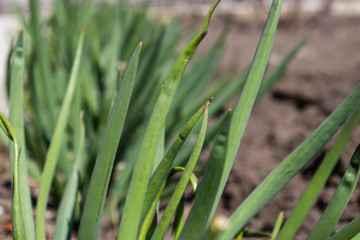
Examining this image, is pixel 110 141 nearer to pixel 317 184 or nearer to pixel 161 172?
pixel 161 172

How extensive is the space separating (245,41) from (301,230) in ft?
10.6

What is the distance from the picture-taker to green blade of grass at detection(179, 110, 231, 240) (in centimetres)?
46

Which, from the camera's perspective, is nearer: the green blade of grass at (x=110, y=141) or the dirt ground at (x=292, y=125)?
the green blade of grass at (x=110, y=141)

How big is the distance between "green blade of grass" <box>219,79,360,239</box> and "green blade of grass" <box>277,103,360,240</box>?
5 centimetres

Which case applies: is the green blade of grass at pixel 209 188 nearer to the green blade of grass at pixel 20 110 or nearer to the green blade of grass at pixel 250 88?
the green blade of grass at pixel 250 88

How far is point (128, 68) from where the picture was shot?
550 millimetres

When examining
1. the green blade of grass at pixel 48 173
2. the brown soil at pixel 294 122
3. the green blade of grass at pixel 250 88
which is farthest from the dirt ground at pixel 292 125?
the green blade of grass at pixel 250 88

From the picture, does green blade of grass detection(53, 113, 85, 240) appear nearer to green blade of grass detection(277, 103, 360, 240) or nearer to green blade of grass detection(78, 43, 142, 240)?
green blade of grass detection(78, 43, 142, 240)

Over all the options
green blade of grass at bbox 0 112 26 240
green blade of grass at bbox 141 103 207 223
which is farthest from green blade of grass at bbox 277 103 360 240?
green blade of grass at bbox 0 112 26 240

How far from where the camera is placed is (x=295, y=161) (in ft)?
1.92

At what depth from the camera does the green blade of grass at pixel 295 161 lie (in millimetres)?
568

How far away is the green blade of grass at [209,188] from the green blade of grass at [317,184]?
3.5 inches

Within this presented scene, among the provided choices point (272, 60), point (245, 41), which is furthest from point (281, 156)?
point (245, 41)

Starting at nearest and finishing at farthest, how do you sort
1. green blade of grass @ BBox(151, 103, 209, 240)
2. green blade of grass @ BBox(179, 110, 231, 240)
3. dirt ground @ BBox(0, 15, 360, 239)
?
green blade of grass @ BBox(179, 110, 231, 240) → green blade of grass @ BBox(151, 103, 209, 240) → dirt ground @ BBox(0, 15, 360, 239)
